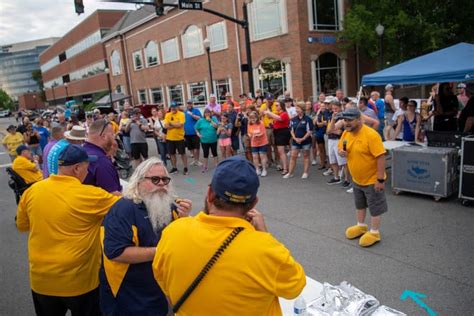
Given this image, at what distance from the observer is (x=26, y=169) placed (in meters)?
6.66

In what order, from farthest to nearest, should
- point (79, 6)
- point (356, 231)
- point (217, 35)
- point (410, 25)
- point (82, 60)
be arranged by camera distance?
point (82, 60), point (217, 35), point (410, 25), point (79, 6), point (356, 231)

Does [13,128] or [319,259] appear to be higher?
[13,128]

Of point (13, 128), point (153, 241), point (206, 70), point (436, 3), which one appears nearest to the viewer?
point (153, 241)

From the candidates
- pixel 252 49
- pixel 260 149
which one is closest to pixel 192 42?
pixel 252 49

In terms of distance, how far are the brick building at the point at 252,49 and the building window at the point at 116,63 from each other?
19.1 feet

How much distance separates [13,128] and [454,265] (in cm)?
1129

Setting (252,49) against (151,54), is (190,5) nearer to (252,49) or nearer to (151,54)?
(252,49)

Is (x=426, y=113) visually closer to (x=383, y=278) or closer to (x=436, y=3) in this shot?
(x=383, y=278)

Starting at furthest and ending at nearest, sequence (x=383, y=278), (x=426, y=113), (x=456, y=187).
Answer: (x=426, y=113) → (x=456, y=187) → (x=383, y=278)

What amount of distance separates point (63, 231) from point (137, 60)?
1399 inches

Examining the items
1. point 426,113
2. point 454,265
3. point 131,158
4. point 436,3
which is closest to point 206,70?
point 436,3

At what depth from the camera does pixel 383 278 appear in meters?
4.00

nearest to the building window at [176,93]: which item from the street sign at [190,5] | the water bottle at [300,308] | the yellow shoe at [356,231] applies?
the street sign at [190,5]

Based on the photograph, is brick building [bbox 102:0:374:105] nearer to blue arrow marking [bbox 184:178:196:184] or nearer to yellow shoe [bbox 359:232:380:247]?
blue arrow marking [bbox 184:178:196:184]
